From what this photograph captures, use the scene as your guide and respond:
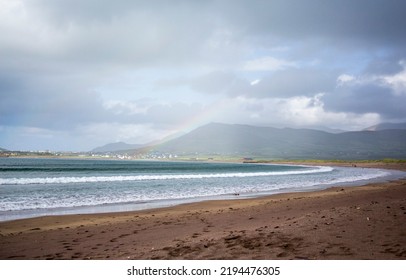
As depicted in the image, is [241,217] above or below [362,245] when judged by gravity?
below

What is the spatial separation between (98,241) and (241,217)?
6.37m

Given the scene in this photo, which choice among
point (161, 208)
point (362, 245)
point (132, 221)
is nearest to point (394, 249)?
point (362, 245)

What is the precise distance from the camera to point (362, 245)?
689cm

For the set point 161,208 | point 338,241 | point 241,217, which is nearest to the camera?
point 338,241

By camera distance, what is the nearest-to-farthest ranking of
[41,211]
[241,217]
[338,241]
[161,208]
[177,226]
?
1. [338,241]
2. [177,226]
3. [241,217]
4. [41,211]
5. [161,208]

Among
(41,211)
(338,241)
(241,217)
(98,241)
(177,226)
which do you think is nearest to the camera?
(338,241)

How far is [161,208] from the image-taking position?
17.9m

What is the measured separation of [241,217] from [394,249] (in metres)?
7.45
